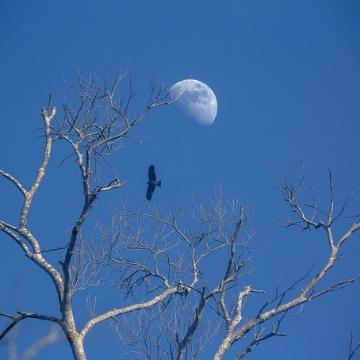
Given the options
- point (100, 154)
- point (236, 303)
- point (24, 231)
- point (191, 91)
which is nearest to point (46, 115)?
point (100, 154)

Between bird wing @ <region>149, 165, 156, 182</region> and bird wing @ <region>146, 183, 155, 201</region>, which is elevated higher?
bird wing @ <region>149, 165, 156, 182</region>

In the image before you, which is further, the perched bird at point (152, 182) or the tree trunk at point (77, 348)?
the perched bird at point (152, 182)

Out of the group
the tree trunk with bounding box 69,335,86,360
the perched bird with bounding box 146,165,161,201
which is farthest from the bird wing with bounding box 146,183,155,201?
the tree trunk with bounding box 69,335,86,360

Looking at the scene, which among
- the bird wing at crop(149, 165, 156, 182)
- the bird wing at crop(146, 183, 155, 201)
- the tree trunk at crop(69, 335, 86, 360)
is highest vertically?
the bird wing at crop(149, 165, 156, 182)

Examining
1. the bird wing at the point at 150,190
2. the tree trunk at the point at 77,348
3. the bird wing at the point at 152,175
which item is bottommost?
the tree trunk at the point at 77,348

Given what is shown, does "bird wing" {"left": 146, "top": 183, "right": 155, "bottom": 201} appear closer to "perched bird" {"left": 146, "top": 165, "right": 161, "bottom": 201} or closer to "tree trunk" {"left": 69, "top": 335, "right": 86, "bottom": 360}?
"perched bird" {"left": 146, "top": 165, "right": 161, "bottom": 201}

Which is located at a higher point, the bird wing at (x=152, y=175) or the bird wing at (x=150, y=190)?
the bird wing at (x=152, y=175)

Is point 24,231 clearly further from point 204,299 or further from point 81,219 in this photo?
point 204,299

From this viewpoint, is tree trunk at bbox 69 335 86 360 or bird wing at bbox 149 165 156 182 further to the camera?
bird wing at bbox 149 165 156 182

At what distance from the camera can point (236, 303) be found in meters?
7.23

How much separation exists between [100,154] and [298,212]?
9.68 feet

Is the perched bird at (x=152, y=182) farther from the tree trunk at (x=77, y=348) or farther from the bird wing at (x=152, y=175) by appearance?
the tree trunk at (x=77, y=348)

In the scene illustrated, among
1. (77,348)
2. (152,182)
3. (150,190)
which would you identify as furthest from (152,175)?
(77,348)

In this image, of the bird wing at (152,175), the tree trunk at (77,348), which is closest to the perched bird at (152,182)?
the bird wing at (152,175)
